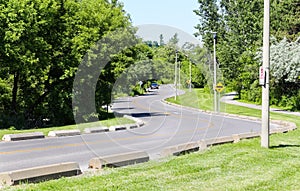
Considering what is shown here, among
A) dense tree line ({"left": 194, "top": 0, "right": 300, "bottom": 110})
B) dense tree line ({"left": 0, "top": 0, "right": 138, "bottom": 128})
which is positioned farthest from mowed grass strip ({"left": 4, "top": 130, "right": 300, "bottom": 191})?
dense tree line ({"left": 194, "top": 0, "right": 300, "bottom": 110})

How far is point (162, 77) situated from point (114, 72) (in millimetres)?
11576

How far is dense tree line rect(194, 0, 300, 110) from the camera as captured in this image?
3672cm

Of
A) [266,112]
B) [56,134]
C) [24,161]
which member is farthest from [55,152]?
[266,112]

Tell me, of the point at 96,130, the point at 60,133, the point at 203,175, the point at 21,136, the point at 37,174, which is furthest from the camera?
the point at 96,130

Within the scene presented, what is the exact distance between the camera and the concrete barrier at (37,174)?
24.2 feet

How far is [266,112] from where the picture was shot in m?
11.9

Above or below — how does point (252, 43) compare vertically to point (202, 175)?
above

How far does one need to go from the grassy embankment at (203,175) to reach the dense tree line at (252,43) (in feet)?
88.4

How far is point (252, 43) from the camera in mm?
53000

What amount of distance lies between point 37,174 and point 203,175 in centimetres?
298

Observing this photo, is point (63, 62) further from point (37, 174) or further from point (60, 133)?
point (37, 174)

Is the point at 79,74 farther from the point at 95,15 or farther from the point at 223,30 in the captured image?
the point at 223,30

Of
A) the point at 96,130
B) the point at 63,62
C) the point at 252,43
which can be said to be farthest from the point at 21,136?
the point at 252,43

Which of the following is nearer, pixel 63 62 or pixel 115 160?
pixel 115 160
